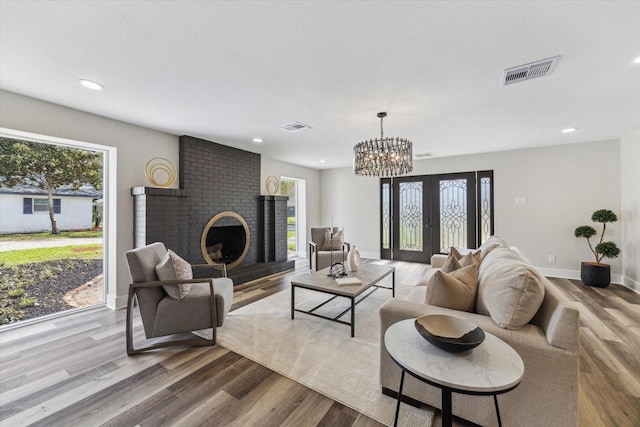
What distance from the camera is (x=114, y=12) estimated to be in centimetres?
152

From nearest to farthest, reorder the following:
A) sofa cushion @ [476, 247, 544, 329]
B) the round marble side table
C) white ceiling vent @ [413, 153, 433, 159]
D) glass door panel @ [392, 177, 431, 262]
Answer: the round marble side table → sofa cushion @ [476, 247, 544, 329] → white ceiling vent @ [413, 153, 433, 159] → glass door panel @ [392, 177, 431, 262]

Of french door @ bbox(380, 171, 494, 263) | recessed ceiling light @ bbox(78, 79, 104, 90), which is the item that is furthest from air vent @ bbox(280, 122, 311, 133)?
french door @ bbox(380, 171, 494, 263)

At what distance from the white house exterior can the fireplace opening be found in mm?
1477

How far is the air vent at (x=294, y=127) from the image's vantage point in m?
3.46

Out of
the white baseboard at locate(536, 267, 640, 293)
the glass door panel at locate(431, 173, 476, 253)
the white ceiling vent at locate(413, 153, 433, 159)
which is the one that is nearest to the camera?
the white baseboard at locate(536, 267, 640, 293)

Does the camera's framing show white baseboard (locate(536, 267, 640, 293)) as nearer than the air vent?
No

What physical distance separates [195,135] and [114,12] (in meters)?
2.52

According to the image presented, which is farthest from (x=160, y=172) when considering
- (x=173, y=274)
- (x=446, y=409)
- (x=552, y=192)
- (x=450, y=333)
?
(x=552, y=192)

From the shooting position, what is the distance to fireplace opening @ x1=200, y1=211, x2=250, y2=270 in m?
4.32

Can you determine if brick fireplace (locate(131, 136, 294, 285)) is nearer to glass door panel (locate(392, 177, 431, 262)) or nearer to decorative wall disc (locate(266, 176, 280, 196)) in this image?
decorative wall disc (locate(266, 176, 280, 196))

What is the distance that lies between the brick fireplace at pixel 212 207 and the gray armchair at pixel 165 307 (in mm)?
1192

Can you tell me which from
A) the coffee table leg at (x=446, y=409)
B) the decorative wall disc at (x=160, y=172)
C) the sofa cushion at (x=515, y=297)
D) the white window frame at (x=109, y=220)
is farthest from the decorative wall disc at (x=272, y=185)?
the coffee table leg at (x=446, y=409)

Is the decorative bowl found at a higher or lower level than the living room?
lower

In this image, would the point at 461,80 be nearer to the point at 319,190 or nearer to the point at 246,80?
the point at 246,80
